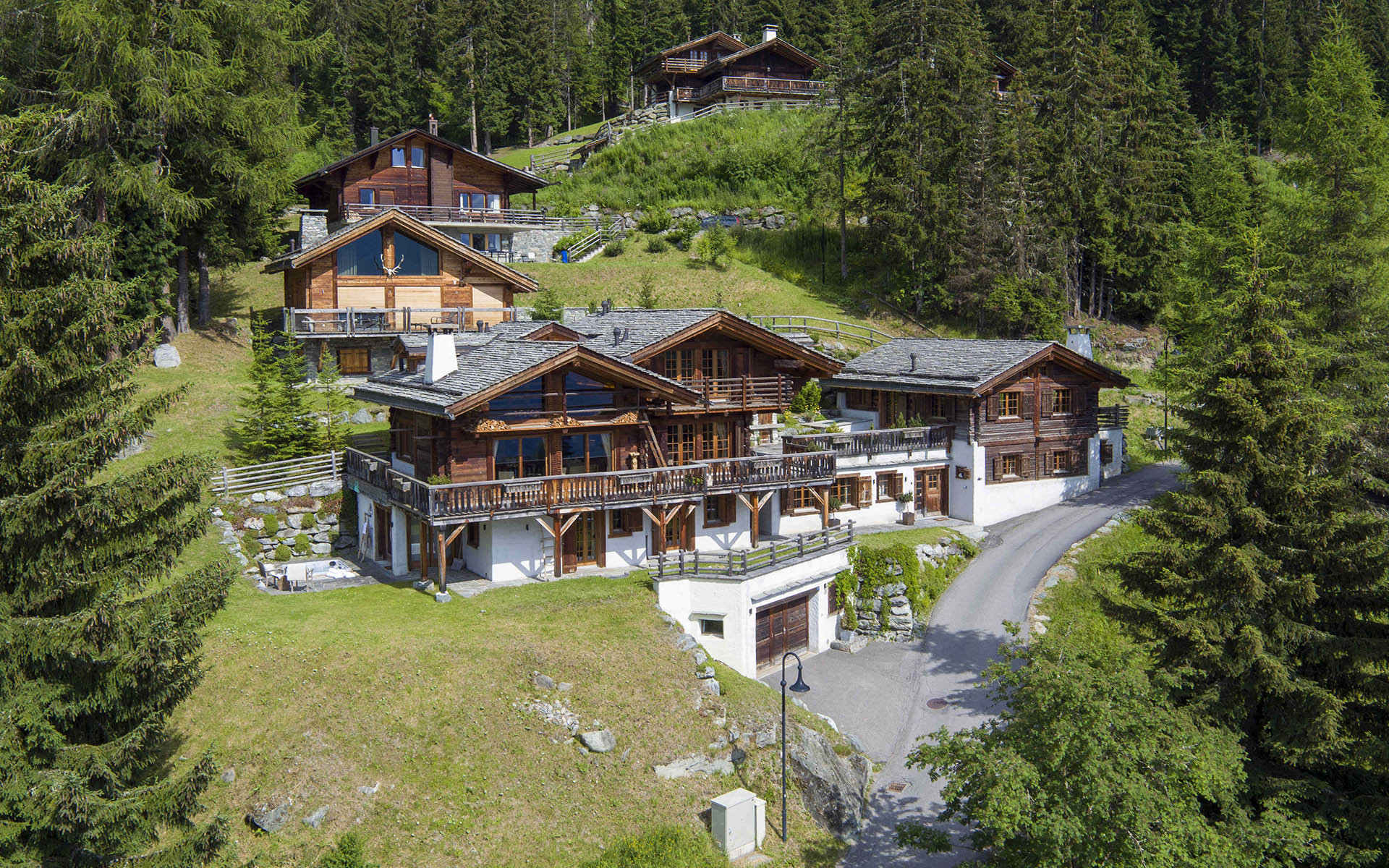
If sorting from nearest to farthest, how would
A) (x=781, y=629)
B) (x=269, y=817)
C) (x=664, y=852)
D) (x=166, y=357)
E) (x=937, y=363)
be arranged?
(x=269, y=817) → (x=664, y=852) → (x=781, y=629) → (x=166, y=357) → (x=937, y=363)

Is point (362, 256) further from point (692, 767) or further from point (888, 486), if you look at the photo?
point (692, 767)

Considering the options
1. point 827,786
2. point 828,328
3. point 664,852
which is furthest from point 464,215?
point 664,852

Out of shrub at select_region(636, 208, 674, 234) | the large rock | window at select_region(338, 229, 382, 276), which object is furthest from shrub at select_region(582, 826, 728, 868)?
shrub at select_region(636, 208, 674, 234)

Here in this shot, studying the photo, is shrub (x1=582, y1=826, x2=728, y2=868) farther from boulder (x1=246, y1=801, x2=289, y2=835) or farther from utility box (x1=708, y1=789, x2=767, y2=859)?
boulder (x1=246, y1=801, x2=289, y2=835)

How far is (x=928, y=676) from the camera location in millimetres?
29469

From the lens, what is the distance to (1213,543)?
2156 centimetres

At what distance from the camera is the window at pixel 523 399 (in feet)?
94.4

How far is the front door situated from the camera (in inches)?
1551

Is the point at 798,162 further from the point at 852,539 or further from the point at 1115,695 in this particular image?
the point at 1115,695

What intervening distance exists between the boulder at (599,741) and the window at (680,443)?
38.8ft

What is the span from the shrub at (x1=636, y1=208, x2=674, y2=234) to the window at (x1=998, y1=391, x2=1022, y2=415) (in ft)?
100

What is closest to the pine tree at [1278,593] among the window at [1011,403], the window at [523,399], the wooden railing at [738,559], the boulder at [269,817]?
the wooden railing at [738,559]

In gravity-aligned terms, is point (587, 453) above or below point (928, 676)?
above

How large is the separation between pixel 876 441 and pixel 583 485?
44.8ft
